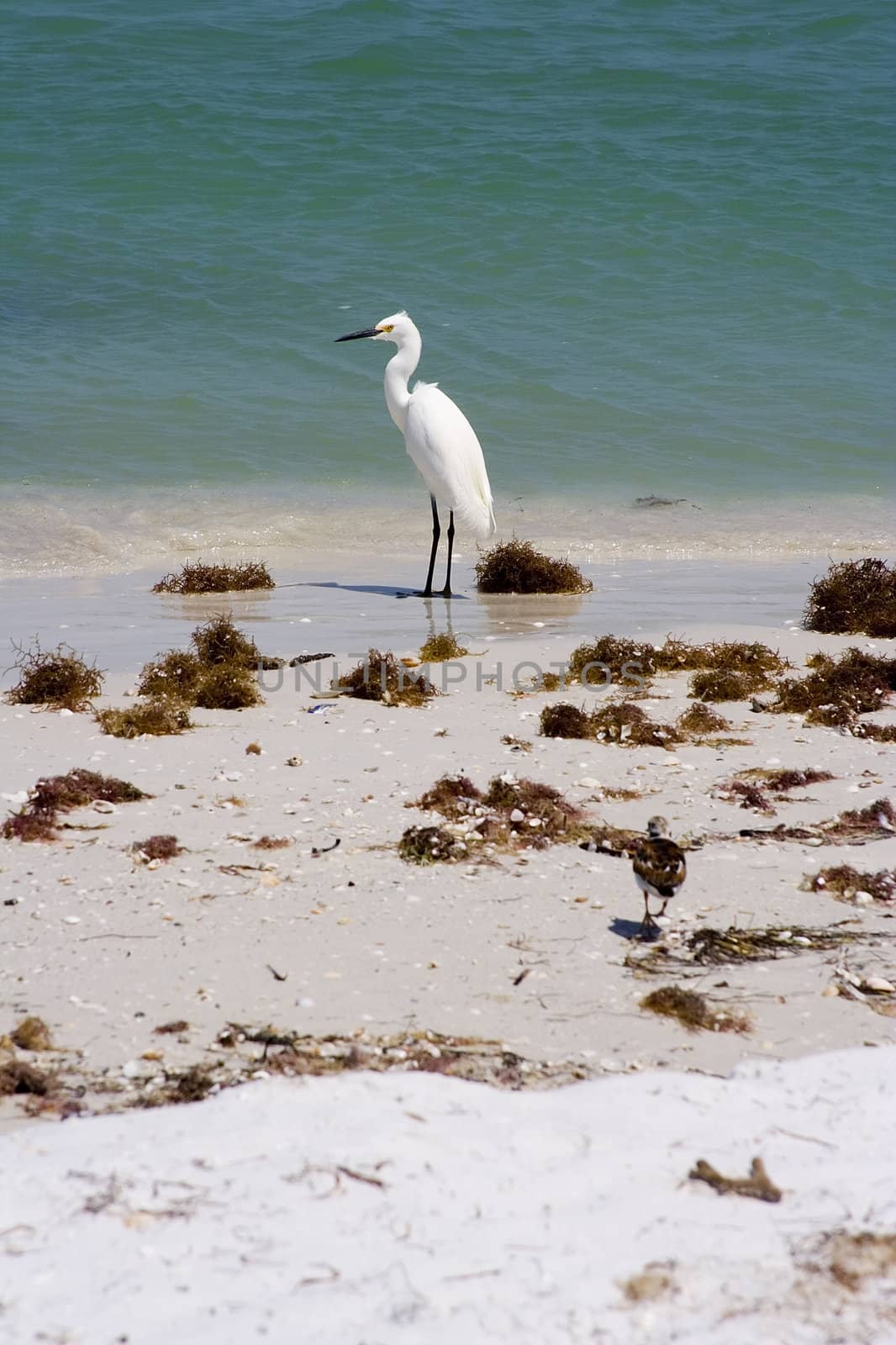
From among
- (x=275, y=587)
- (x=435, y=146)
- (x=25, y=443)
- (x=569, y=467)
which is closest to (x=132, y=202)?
(x=435, y=146)

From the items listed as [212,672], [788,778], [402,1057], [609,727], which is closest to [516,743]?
[609,727]

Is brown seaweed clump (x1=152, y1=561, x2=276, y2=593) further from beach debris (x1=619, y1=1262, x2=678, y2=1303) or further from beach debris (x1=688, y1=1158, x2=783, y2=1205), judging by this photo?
beach debris (x1=619, y1=1262, x2=678, y2=1303)

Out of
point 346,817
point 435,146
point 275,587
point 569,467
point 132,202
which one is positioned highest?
point 435,146

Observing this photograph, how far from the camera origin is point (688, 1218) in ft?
8.60

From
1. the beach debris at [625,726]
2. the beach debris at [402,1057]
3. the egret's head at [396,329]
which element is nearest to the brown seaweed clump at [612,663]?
the beach debris at [625,726]

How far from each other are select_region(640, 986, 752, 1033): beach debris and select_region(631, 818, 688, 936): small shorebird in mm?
415

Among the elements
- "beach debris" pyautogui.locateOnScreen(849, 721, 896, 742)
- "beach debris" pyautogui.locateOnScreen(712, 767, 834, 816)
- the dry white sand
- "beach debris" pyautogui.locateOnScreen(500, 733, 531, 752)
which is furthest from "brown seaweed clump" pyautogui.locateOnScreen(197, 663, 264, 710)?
"beach debris" pyautogui.locateOnScreen(849, 721, 896, 742)

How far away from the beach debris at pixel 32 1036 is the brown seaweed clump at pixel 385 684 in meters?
3.23

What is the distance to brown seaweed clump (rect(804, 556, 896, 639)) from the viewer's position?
314 inches

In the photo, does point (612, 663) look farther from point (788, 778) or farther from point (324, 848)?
point (324, 848)

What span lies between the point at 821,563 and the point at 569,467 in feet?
11.8

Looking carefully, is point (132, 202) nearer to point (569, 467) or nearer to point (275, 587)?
point (569, 467)

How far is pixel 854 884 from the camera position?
4.36 m

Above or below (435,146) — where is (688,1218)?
below
